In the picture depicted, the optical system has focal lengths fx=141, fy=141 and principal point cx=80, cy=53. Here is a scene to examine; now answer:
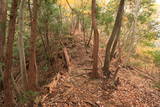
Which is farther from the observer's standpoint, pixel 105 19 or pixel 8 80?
pixel 105 19

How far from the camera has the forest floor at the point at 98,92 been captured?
460cm

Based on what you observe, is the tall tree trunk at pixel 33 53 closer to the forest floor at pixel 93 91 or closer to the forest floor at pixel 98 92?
the forest floor at pixel 93 91

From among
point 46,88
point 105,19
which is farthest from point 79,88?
point 105,19

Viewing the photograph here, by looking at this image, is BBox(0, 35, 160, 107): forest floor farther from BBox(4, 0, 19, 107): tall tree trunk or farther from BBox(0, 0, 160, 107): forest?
BBox(4, 0, 19, 107): tall tree trunk

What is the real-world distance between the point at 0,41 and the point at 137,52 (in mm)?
10529

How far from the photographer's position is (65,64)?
7168 millimetres

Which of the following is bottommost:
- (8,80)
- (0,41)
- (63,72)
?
(63,72)

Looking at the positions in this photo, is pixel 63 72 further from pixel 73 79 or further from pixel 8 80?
pixel 8 80

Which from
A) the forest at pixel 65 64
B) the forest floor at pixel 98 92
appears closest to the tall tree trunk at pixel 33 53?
the forest at pixel 65 64

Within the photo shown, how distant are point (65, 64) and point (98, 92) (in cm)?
262

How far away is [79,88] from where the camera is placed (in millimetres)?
5340

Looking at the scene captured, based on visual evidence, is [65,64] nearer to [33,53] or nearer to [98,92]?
[98,92]

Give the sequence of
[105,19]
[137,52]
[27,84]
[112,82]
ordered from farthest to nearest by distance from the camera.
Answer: [137,52] → [105,19] → [112,82] → [27,84]

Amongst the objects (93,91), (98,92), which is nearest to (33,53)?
(93,91)
